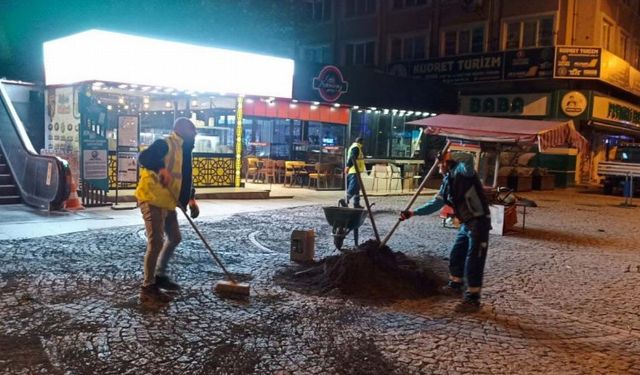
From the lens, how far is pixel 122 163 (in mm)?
14805

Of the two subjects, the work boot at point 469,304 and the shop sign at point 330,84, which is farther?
the shop sign at point 330,84

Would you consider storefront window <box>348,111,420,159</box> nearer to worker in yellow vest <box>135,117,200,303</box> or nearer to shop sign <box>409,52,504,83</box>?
shop sign <box>409,52,504,83</box>

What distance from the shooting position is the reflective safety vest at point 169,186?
6.36 meters

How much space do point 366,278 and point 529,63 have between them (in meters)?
23.2

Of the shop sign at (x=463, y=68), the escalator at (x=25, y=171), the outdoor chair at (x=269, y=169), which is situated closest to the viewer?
the escalator at (x=25, y=171)

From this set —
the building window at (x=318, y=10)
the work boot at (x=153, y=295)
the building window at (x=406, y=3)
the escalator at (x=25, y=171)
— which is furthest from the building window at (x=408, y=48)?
the work boot at (x=153, y=295)

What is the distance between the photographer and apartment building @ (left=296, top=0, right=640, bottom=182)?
27.0m

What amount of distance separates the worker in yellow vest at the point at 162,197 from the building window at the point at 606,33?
90.7 feet

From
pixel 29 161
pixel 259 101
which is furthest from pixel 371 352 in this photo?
pixel 259 101

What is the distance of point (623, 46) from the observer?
3253 cm

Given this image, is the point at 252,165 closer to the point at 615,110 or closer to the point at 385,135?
the point at 385,135

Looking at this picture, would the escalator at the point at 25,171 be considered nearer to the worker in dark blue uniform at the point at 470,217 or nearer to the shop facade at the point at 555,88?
the worker in dark blue uniform at the point at 470,217

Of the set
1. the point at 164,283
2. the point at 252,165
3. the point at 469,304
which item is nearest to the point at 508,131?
the point at 469,304

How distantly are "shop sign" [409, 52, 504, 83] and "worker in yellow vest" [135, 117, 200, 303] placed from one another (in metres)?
24.3
